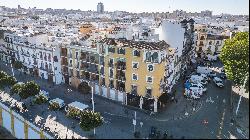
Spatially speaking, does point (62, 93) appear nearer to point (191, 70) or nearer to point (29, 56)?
point (29, 56)

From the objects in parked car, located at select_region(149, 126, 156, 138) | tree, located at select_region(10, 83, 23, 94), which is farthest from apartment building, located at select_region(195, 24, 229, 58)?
tree, located at select_region(10, 83, 23, 94)

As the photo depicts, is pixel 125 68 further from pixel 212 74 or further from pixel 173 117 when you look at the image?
pixel 212 74

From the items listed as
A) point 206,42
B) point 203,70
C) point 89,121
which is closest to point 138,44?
point 89,121

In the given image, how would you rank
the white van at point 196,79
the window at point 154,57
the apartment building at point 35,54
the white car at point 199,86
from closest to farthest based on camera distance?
the window at point 154,57
the white car at point 199,86
the apartment building at point 35,54
the white van at point 196,79

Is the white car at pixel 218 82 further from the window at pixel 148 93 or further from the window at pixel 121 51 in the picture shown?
the window at pixel 121 51

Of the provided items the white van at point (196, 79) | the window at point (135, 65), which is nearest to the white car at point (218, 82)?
the white van at point (196, 79)

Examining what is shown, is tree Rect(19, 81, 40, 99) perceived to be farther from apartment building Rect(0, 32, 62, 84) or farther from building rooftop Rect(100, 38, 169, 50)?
building rooftop Rect(100, 38, 169, 50)

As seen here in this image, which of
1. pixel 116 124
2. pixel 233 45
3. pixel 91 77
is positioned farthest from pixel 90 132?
pixel 233 45

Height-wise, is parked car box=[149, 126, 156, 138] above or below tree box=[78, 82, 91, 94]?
below
